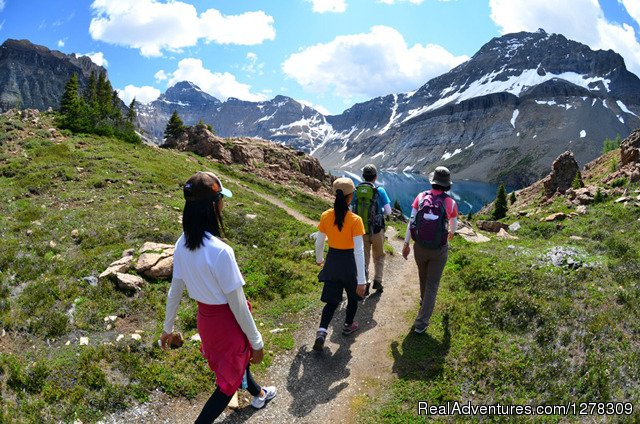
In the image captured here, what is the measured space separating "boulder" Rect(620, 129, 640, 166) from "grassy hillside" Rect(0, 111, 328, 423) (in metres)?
30.3

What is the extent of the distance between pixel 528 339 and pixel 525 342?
20 cm

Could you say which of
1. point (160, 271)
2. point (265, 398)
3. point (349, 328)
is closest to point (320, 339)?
point (349, 328)

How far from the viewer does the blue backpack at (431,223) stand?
324 inches

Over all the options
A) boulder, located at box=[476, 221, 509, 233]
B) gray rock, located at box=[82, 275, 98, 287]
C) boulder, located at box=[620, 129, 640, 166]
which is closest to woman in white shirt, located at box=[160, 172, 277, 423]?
gray rock, located at box=[82, 275, 98, 287]

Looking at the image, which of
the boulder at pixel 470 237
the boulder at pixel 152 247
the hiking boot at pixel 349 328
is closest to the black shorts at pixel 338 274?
the hiking boot at pixel 349 328

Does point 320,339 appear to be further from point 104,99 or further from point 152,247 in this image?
point 104,99

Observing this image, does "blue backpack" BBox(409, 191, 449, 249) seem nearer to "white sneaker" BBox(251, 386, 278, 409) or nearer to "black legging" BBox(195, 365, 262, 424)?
"white sneaker" BBox(251, 386, 278, 409)

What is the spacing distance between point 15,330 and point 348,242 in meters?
7.90

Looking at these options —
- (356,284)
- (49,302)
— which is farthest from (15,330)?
(356,284)

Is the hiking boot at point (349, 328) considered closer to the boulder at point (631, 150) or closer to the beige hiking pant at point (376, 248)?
the beige hiking pant at point (376, 248)

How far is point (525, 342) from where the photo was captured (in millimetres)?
7629

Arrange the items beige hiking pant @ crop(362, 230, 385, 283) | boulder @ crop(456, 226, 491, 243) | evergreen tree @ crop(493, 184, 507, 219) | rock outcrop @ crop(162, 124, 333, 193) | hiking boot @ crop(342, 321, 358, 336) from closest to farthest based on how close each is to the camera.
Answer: hiking boot @ crop(342, 321, 358, 336)
beige hiking pant @ crop(362, 230, 385, 283)
boulder @ crop(456, 226, 491, 243)
evergreen tree @ crop(493, 184, 507, 219)
rock outcrop @ crop(162, 124, 333, 193)

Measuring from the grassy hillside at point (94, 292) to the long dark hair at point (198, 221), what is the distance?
4139mm

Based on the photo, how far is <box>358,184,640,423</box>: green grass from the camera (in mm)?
6418
